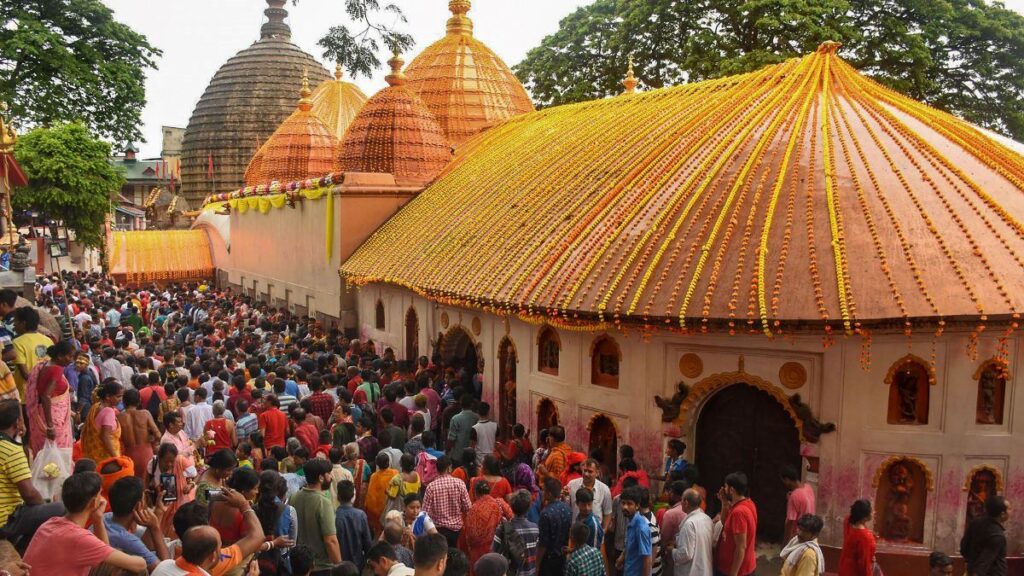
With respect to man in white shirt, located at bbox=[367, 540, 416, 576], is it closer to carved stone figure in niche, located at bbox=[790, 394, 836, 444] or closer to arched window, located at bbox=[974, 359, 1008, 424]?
carved stone figure in niche, located at bbox=[790, 394, 836, 444]

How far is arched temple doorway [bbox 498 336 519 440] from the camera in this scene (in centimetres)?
1299

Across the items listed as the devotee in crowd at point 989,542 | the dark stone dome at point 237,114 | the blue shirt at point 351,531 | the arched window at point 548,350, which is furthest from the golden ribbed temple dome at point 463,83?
the dark stone dome at point 237,114

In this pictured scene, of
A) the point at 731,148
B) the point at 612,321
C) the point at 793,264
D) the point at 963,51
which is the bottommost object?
the point at 612,321

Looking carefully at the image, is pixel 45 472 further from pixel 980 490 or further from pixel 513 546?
pixel 980 490

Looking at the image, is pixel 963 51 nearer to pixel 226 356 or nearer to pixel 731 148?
pixel 731 148

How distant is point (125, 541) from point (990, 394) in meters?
8.73

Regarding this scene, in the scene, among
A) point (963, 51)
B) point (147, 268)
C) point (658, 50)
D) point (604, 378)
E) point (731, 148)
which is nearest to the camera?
point (604, 378)

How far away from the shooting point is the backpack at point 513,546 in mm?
7066

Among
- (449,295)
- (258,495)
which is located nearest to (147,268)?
(449,295)

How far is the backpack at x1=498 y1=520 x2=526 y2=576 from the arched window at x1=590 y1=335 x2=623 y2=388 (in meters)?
4.11

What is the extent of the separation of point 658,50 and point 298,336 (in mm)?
18919

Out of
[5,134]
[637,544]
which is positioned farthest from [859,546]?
[5,134]

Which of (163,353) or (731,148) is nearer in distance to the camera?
(731,148)

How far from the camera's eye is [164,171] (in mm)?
60812
